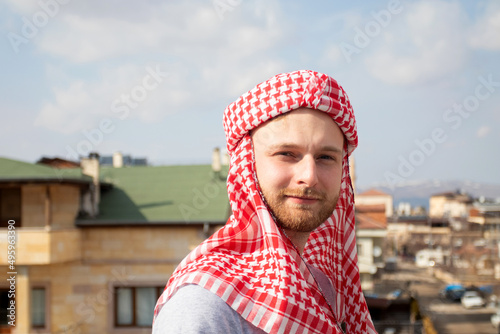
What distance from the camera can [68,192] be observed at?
16.2 metres

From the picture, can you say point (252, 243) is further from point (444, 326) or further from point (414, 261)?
point (414, 261)

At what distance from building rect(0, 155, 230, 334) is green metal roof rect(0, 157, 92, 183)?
3cm

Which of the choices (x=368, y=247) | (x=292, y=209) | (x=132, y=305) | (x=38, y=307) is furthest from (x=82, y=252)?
(x=368, y=247)

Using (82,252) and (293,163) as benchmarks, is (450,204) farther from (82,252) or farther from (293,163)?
(293,163)

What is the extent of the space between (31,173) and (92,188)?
2.16 m

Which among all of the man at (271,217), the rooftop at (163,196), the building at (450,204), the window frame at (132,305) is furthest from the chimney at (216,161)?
the building at (450,204)

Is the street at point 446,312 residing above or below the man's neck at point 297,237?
below

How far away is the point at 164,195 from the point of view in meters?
17.9

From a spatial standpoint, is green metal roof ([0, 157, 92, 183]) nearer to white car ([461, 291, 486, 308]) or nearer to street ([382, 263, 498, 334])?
street ([382, 263, 498, 334])

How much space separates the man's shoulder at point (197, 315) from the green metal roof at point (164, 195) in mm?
14024

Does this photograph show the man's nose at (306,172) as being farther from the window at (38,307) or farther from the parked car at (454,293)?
the parked car at (454,293)

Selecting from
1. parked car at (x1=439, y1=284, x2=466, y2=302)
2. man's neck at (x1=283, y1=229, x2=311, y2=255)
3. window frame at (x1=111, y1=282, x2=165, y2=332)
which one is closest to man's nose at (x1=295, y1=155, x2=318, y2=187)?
man's neck at (x1=283, y1=229, x2=311, y2=255)

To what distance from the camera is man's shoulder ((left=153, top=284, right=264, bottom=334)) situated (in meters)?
1.60

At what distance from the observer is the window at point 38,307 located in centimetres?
1565
